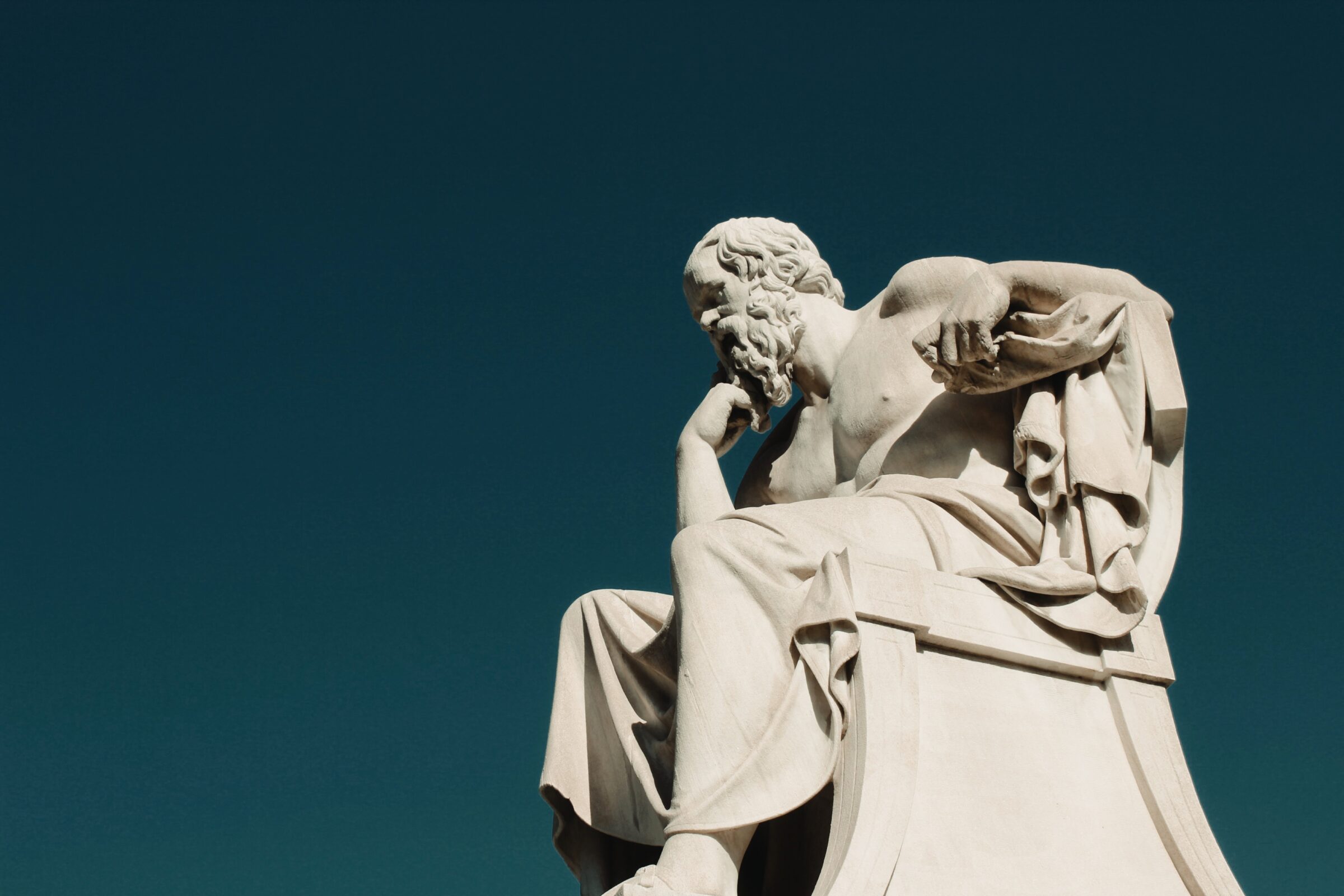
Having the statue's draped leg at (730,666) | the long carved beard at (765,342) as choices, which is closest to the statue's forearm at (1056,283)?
the statue's draped leg at (730,666)

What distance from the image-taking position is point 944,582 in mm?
5211

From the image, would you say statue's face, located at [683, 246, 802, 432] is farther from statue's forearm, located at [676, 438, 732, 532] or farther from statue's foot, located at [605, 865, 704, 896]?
statue's foot, located at [605, 865, 704, 896]

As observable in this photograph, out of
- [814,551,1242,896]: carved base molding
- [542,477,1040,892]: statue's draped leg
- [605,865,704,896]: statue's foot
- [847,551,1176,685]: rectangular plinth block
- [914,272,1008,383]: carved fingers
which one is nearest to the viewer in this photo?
[605,865,704,896]: statue's foot

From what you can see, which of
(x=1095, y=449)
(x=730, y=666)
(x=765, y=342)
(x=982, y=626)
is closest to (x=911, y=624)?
(x=982, y=626)

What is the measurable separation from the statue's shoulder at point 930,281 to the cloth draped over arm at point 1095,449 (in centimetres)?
44

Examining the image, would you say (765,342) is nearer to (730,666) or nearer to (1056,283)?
(1056,283)

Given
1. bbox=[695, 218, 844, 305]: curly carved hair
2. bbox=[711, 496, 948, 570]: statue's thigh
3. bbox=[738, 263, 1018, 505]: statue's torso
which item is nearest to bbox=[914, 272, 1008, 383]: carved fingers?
bbox=[738, 263, 1018, 505]: statue's torso

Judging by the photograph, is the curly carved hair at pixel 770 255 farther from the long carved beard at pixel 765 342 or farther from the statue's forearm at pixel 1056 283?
the statue's forearm at pixel 1056 283

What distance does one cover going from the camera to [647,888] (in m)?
4.59

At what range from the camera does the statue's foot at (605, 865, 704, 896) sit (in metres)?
4.55

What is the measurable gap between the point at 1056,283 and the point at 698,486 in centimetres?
151

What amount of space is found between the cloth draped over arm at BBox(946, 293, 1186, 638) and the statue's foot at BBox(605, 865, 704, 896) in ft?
4.71

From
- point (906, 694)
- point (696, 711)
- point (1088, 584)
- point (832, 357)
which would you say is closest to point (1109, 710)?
point (1088, 584)

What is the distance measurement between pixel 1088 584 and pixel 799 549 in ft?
3.15
